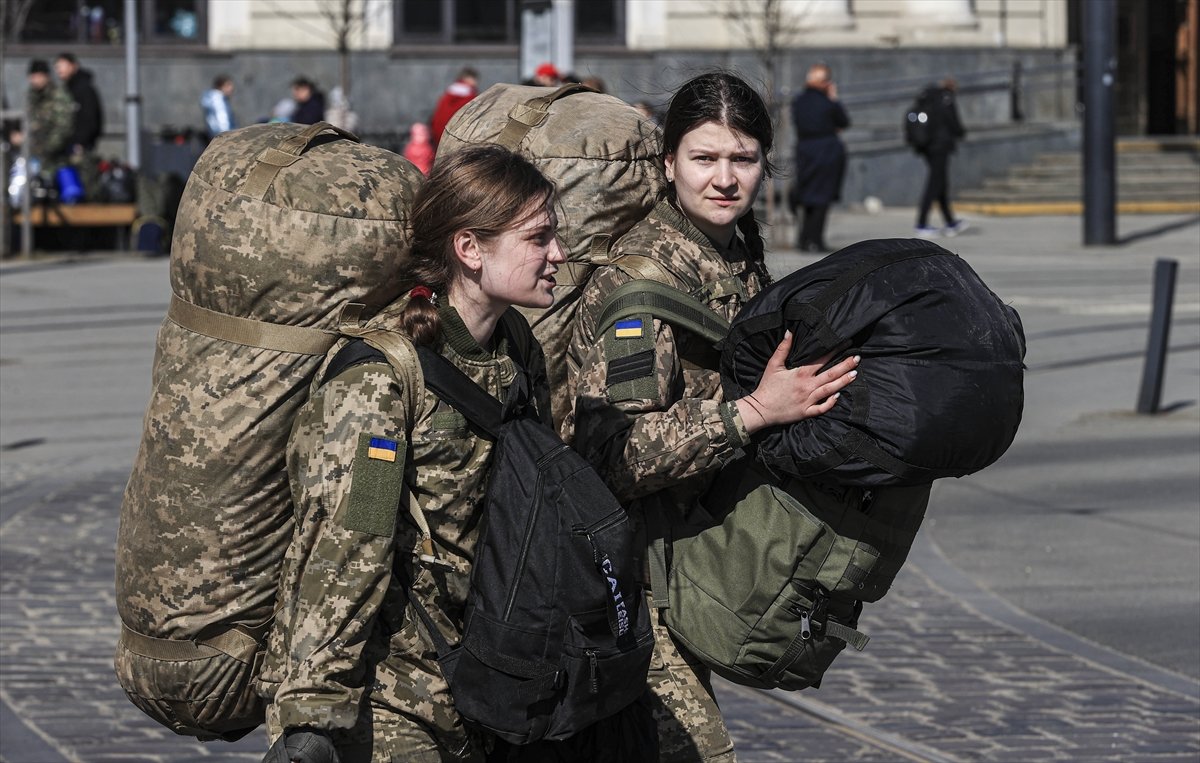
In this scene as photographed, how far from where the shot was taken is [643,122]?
3986 millimetres

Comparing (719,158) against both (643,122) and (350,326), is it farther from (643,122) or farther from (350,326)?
(350,326)

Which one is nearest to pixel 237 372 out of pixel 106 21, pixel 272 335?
pixel 272 335

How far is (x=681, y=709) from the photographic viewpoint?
3770 millimetres

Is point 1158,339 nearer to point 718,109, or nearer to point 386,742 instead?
point 718,109

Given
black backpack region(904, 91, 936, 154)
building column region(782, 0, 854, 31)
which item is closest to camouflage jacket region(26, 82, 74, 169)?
black backpack region(904, 91, 936, 154)

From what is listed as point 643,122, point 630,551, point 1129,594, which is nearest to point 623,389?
point 630,551

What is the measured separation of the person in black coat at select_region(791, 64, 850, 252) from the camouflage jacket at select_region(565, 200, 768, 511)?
17368mm

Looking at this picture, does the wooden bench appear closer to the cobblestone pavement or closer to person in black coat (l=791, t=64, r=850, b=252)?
person in black coat (l=791, t=64, r=850, b=252)

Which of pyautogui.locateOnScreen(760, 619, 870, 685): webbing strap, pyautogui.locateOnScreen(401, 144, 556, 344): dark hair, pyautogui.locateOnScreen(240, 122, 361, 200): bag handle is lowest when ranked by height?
pyautogui.locateOnScreen(760, 619, 870, 685): webbing strap

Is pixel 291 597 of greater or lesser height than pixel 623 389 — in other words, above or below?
below

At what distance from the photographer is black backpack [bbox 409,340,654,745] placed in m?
3.15

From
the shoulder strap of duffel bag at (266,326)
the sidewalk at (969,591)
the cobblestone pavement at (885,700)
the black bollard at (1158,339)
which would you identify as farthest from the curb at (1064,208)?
the shoulder strap of duffel bag at (266,326)

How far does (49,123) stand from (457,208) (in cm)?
1949

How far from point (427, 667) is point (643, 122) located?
131cm
